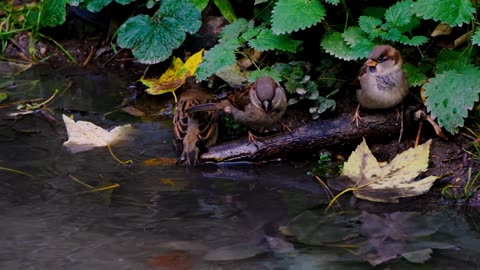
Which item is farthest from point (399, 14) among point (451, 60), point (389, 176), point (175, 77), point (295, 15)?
point (175, 77)

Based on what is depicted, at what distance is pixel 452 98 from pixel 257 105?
139cm

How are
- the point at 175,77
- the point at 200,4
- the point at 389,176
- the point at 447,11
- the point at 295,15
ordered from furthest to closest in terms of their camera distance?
the point at 200,4 < the point at 175,77 < the point at 295,15 < the point at 447,11 < the point at 389,176

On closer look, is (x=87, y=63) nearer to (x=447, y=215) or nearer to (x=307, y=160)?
(x=307, y=160)

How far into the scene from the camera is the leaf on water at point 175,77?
6.23 metres

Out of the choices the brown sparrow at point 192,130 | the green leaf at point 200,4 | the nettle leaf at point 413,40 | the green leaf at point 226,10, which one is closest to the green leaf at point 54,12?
the green leaf at point 200,4

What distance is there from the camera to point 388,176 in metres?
4.54

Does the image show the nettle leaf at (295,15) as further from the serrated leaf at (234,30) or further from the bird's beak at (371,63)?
the serrated leaf at (234,30)

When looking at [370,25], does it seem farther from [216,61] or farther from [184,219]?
[184,219]

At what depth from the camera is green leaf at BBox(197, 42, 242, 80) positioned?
546 cm

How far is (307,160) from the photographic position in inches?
206

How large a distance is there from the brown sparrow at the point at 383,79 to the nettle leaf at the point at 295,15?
1.79ft

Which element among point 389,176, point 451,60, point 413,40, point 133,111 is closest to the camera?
point 389,176

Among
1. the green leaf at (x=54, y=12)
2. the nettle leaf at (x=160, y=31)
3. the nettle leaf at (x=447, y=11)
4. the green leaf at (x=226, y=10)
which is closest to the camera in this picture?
the nettle leaf at (x=447, y=11)

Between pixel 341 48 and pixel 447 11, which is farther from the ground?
pixel 447 11
